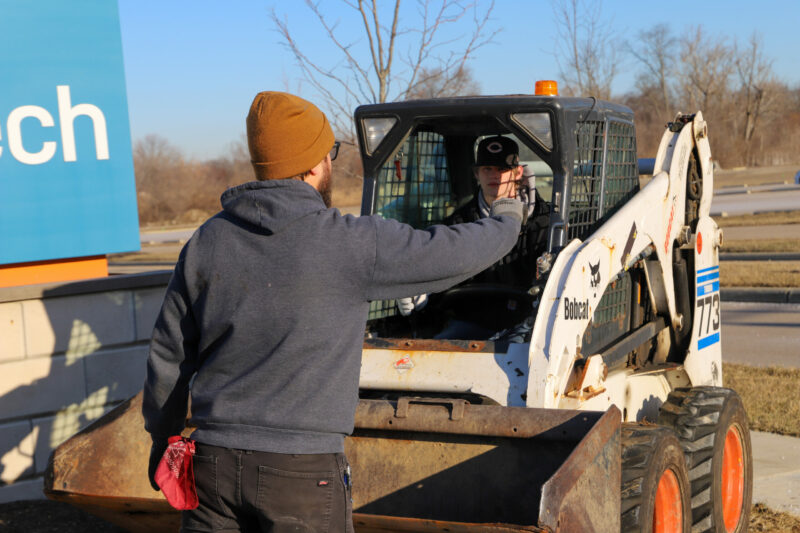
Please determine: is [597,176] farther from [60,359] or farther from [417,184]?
[60,359]

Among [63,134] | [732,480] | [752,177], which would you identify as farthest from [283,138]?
[752,177]

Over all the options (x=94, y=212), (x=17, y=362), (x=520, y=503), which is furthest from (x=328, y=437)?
(x=94, y=212)

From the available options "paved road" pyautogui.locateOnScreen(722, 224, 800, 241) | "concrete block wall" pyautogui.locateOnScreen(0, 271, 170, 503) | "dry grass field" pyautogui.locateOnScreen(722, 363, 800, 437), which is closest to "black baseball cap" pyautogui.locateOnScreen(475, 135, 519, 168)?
"concrete block wall" pyautogui.locateOnScreen(0, 271, 170, 503)

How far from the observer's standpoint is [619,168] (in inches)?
198

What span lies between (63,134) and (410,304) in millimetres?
2788

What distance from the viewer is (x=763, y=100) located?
69.0 metres

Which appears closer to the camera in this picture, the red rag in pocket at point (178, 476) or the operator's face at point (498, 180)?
the red rag in pocket at point (178, 476)

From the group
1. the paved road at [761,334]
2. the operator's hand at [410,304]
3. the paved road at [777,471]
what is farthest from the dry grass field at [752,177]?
the operator's hand at [410,304]

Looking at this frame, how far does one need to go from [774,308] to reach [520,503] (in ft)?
30.5

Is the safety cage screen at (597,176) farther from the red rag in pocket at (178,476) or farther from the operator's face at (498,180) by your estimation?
the red rag in pocket at (178,476)

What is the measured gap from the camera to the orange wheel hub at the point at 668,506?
12.4ft

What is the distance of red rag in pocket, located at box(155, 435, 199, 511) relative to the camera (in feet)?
8.52

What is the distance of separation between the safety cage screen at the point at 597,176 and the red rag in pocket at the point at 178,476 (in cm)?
238

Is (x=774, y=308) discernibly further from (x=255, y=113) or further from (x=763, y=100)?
(x=763, y=100)
